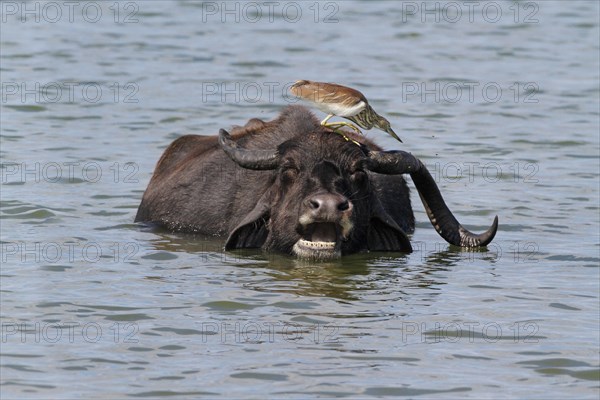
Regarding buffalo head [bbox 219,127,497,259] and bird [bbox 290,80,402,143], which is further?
buffalo head [bbox 219,127,497,259]

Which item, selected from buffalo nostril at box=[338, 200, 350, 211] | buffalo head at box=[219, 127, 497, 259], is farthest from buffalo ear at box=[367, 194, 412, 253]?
buffalo nostril at box=[338, 200, 350, 211]

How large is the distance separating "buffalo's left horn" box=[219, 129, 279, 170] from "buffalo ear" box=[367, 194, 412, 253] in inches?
37.6

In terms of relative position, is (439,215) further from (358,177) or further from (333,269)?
(333,269)

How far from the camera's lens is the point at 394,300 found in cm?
1124

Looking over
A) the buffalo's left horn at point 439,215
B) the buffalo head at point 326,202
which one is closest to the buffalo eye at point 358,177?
the buffalo head at point 326,202

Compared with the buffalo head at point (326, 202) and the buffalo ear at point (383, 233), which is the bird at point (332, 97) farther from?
the buffalo ear at point (383, 233)

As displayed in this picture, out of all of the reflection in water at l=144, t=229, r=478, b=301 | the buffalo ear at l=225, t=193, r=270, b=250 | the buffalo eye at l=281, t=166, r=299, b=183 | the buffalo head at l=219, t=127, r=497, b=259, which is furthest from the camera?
the buffalo ear at l=225, t=193, r=270, b=250

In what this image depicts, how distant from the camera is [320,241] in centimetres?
1219

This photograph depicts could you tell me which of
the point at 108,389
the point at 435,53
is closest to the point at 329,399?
the point at 108,389

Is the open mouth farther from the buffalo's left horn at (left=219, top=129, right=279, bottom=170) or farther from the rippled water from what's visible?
the buffalo's left horn at (left=219, top=129, right=279, bottom=170)

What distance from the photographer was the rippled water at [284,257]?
943cm

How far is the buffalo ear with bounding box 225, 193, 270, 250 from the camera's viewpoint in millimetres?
12672

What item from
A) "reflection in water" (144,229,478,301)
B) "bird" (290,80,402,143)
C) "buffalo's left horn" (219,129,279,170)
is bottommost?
"reflection in water" (144,229,478,301)

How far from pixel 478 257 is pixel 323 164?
5.69ft
